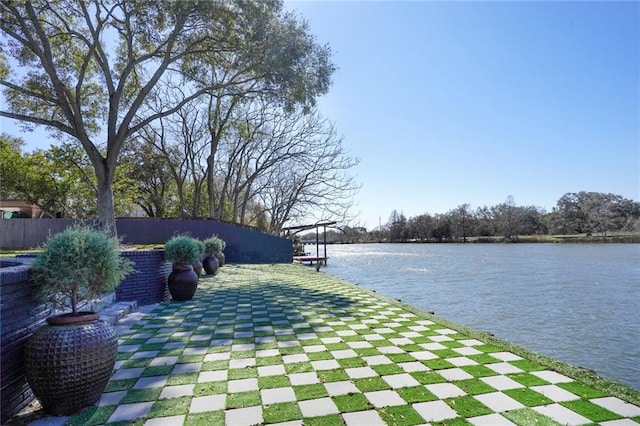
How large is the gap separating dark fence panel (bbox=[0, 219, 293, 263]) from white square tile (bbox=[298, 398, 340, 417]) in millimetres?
11989

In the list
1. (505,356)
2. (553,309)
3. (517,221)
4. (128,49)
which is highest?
(128,49)

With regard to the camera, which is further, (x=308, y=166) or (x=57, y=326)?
(x=308, y=166)

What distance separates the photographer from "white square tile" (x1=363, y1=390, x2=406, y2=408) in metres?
2.20

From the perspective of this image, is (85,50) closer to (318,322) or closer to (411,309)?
(318,322)

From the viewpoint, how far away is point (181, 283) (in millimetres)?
5820

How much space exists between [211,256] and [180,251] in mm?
4377

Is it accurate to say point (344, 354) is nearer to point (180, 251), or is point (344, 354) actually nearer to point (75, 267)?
point (75, 267)

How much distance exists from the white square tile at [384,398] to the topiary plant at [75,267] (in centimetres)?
195

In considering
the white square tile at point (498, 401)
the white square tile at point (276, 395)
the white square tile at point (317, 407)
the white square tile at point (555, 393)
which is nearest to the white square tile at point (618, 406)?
the white square tile at point (555, 393)

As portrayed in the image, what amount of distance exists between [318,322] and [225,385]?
6.69ft

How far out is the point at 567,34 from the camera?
7.02m

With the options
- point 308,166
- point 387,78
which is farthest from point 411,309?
point 308,166

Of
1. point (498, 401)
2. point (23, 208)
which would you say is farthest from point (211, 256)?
point (23, 208)

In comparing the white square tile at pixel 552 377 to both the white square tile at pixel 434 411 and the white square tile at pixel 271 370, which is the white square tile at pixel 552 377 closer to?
the white square tile at pixel 434 411
